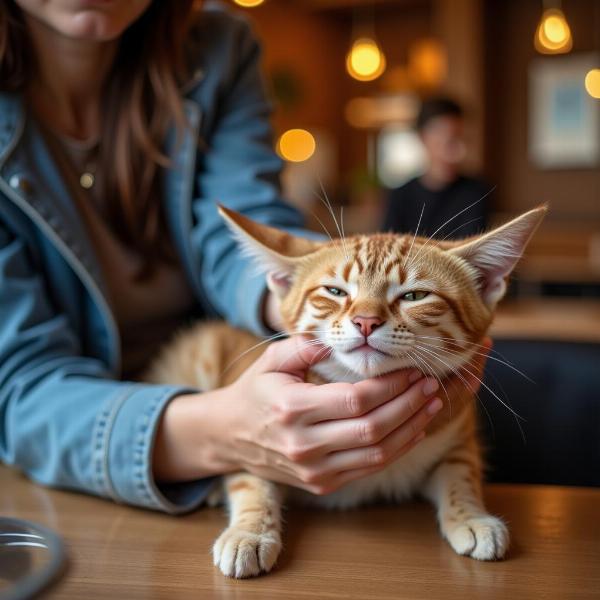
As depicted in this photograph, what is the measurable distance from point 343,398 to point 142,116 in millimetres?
716

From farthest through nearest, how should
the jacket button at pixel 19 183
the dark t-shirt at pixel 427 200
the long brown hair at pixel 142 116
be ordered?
the dark t-shirt at pixel 427 200 < the long brown hair at pixel 142 116 < the jacket button at pixel 19 183

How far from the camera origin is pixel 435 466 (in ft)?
3.39

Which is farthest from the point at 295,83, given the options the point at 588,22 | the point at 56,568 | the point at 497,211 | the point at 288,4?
the point at 56,568

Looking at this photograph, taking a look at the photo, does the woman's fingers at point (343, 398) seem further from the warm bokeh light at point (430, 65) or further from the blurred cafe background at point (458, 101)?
the warm bokeh light at point (430, 65)

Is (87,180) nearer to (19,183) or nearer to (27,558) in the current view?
(19,183)

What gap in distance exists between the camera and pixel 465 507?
89 centimetres

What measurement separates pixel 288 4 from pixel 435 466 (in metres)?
6.28

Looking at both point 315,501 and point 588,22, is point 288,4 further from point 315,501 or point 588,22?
point 315,501

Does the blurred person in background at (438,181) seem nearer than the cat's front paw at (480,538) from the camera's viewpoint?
No

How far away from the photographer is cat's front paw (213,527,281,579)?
2.48 ft

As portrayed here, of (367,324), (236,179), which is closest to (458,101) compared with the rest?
(236,179)

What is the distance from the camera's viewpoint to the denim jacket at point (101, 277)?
0.94 metres

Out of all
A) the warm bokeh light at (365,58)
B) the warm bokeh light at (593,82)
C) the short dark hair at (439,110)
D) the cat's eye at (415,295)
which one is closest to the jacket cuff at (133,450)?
the cat's eye at (415,295)

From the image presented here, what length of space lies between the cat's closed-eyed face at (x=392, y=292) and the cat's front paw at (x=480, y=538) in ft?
0.62
